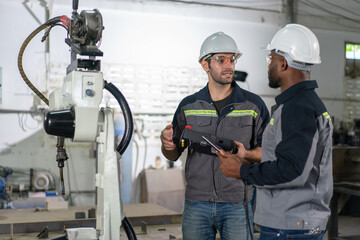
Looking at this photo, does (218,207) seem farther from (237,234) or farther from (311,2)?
(311,2)

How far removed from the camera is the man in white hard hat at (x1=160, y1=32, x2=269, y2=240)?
6.81 ft

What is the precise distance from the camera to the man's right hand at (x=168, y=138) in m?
2.12

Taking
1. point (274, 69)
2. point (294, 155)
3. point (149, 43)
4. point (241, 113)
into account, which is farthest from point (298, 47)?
point (149, 43)

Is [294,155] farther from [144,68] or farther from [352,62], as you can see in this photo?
[352,62]

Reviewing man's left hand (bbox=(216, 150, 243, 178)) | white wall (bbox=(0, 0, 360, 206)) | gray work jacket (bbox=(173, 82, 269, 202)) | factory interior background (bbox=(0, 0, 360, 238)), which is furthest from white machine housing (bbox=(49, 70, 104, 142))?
white wall (bbox=(0, 0, 360, 206))

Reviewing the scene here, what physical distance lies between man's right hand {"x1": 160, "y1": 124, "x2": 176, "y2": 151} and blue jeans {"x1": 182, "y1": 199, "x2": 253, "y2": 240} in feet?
0.97

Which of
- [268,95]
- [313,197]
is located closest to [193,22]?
[268,95]

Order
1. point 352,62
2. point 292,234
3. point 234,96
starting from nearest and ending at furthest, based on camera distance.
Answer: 1. point 292,234
2. point 234,96
3. point 352,62

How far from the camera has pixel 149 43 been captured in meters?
5.05

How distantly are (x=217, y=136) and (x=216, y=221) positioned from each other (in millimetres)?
401

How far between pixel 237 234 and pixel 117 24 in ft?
11.2

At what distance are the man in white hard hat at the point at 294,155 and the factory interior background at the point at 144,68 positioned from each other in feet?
9.16

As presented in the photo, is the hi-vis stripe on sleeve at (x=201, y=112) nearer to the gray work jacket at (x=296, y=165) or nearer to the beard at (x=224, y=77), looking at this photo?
the beard at (x=224, y=77)

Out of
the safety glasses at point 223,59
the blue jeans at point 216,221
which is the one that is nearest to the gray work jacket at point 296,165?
the blue jeans at point 216,221
